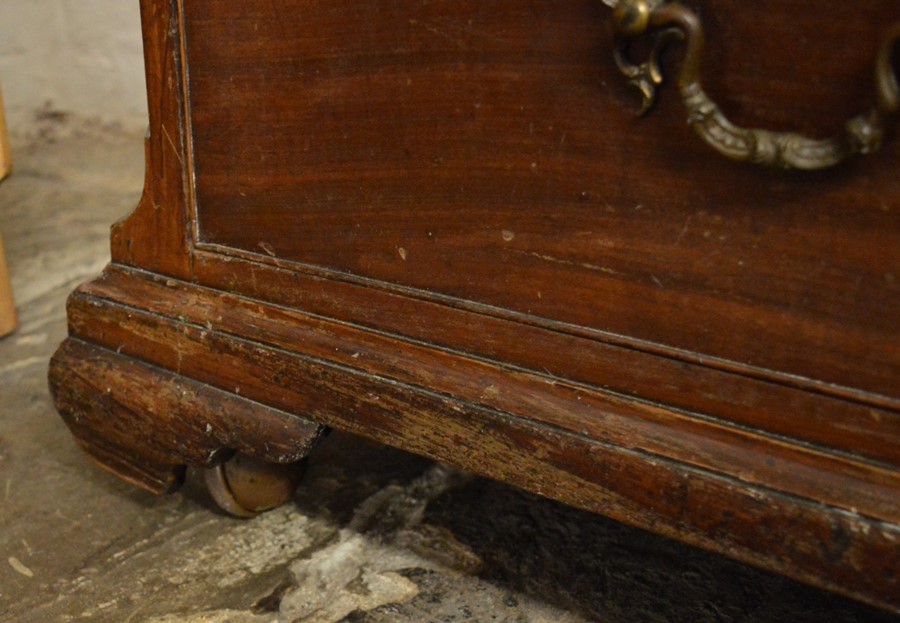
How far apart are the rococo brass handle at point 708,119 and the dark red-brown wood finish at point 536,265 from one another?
0.06ft

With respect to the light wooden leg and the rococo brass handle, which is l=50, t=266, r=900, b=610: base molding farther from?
the light wooden leg

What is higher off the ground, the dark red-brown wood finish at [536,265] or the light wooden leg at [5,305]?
the dark red-brown wood finish at [536,265]

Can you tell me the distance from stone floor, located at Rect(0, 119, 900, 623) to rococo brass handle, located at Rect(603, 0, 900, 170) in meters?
0.51

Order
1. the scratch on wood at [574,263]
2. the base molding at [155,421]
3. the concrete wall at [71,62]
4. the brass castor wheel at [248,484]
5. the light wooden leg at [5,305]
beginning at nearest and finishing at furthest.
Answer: the scratch on wood at [574,263]
the base molding at [155,421]
the brass castor wheel at [248,484]
the light wooden leg at [5,305]
the concrete wall at [71,62]

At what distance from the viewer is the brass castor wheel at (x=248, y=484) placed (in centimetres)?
109

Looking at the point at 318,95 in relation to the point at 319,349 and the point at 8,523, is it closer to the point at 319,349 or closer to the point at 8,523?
the point at 319,349

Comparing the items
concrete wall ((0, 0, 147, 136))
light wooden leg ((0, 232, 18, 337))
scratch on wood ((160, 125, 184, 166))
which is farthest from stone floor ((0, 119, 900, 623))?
concrete wall ((0, 0, 147, 136))

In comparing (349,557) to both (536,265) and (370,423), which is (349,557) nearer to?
(370,423)

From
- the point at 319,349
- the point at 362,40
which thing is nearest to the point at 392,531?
the point at 319,349

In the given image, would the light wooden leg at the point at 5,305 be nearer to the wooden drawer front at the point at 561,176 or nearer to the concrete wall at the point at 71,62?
the wooden drawer front at the point at 561,176

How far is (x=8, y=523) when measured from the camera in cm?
112

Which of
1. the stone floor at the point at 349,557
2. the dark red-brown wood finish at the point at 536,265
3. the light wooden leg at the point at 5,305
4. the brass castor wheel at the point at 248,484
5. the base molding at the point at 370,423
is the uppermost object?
the dark red-brown wood finish at the point at 536,265

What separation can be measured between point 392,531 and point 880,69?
0.72m

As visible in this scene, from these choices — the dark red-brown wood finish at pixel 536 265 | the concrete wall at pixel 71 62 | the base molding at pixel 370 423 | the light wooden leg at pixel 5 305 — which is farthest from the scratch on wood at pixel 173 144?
the concrete wall at pixel 71 62
